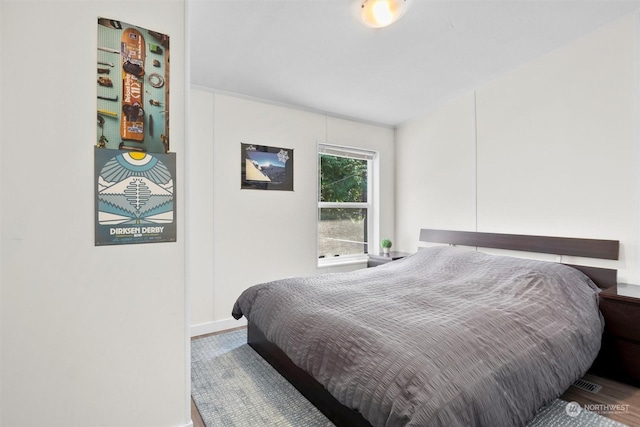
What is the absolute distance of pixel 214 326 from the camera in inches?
123

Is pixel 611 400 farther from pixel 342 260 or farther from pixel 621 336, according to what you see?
pixel 342 260

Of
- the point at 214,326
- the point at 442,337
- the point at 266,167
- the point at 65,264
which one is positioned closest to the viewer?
the point at 65,264

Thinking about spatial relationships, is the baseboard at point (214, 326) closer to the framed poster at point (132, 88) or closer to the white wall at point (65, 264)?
the white wall at point (65, 264)

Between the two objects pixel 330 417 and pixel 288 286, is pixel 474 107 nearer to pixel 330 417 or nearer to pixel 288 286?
pixel 288 286

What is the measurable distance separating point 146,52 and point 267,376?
7.06ft

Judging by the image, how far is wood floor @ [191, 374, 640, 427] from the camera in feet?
5.66

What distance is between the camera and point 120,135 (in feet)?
4.77

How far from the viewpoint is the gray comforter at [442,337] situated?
1257 millimetres

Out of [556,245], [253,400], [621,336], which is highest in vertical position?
[556,245]

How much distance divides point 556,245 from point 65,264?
343 centimetres

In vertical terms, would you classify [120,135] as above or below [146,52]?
below

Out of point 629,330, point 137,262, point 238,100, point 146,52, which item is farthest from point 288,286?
Result: point 629,330

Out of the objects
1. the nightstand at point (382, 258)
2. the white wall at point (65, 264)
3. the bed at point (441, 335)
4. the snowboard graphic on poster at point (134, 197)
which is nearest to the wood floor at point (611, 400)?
the bed at point (441, 335)

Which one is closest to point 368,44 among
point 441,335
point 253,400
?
point 441,335
